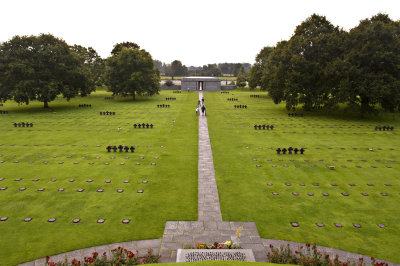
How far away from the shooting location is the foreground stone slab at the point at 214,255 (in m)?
8.27

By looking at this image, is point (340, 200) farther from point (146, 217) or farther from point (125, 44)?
point (125, 44)

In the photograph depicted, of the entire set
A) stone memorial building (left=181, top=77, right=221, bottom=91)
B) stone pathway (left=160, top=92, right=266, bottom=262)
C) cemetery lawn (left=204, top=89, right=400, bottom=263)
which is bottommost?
stone pathway (left=160, top=92, right=266, bottom=262)

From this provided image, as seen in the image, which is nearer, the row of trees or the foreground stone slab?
the foreground stone slab

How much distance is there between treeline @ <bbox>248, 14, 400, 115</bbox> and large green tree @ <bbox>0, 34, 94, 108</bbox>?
3597cm

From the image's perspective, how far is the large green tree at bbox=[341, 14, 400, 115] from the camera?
109ft

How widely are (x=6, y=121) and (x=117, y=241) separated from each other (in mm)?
33691

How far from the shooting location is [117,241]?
10125mm

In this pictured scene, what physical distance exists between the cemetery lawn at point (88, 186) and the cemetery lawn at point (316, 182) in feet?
9.17

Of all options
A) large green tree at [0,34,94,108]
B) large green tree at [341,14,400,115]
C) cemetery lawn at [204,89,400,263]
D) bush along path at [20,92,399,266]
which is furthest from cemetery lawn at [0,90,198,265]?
large green tree at [341,14,400,115]

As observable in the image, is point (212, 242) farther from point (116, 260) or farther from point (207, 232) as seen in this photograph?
point (116, 260)

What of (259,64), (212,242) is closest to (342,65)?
(212,242)

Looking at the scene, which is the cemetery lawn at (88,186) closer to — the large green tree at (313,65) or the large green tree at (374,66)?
the large green tree at (313,65)

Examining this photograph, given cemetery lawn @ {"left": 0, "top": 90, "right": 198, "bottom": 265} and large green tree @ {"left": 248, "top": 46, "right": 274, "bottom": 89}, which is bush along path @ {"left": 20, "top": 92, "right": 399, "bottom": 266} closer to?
cemetery lawn @ {"left": 0, "top": 90, "right": 198, "bottom": 265}

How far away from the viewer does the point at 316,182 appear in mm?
15789
